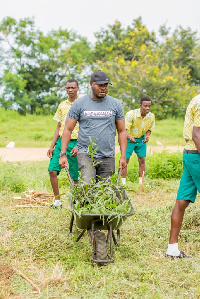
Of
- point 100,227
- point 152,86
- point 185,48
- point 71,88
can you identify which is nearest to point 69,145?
point 71,88

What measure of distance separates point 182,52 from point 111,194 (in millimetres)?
24619

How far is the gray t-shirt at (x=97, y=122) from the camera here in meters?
4.43

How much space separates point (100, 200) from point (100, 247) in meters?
0.45

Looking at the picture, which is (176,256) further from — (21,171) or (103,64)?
(103,64)

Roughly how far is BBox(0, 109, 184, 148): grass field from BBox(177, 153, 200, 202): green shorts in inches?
428

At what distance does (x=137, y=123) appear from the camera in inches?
299

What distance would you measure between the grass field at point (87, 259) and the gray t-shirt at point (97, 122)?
2.20ft

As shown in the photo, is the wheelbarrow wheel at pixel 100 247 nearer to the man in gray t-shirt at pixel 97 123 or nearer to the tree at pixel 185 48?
the man in gray t-shirt at pixel 97 123

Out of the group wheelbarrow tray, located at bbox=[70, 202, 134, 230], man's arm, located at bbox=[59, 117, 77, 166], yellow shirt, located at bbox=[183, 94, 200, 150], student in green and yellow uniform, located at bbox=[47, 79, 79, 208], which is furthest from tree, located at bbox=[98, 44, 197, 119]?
wheelbarrow tray, located at bbox=[70, 202, 134, 230]

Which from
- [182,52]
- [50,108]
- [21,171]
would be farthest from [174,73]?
[21,171]

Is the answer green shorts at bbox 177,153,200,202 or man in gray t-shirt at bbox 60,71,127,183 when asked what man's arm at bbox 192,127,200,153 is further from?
man in gray t-shirt at bbox 60,71,127,183

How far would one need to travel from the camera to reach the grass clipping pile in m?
3.68

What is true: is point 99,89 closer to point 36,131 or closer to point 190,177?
point 190,177

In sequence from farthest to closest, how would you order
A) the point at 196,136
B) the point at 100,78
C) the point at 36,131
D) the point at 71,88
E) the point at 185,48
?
1. the point at 185,48
2. the point at 36,131
3. the point at 71,88
4. the point at 100,78
5. the point at 196,136
